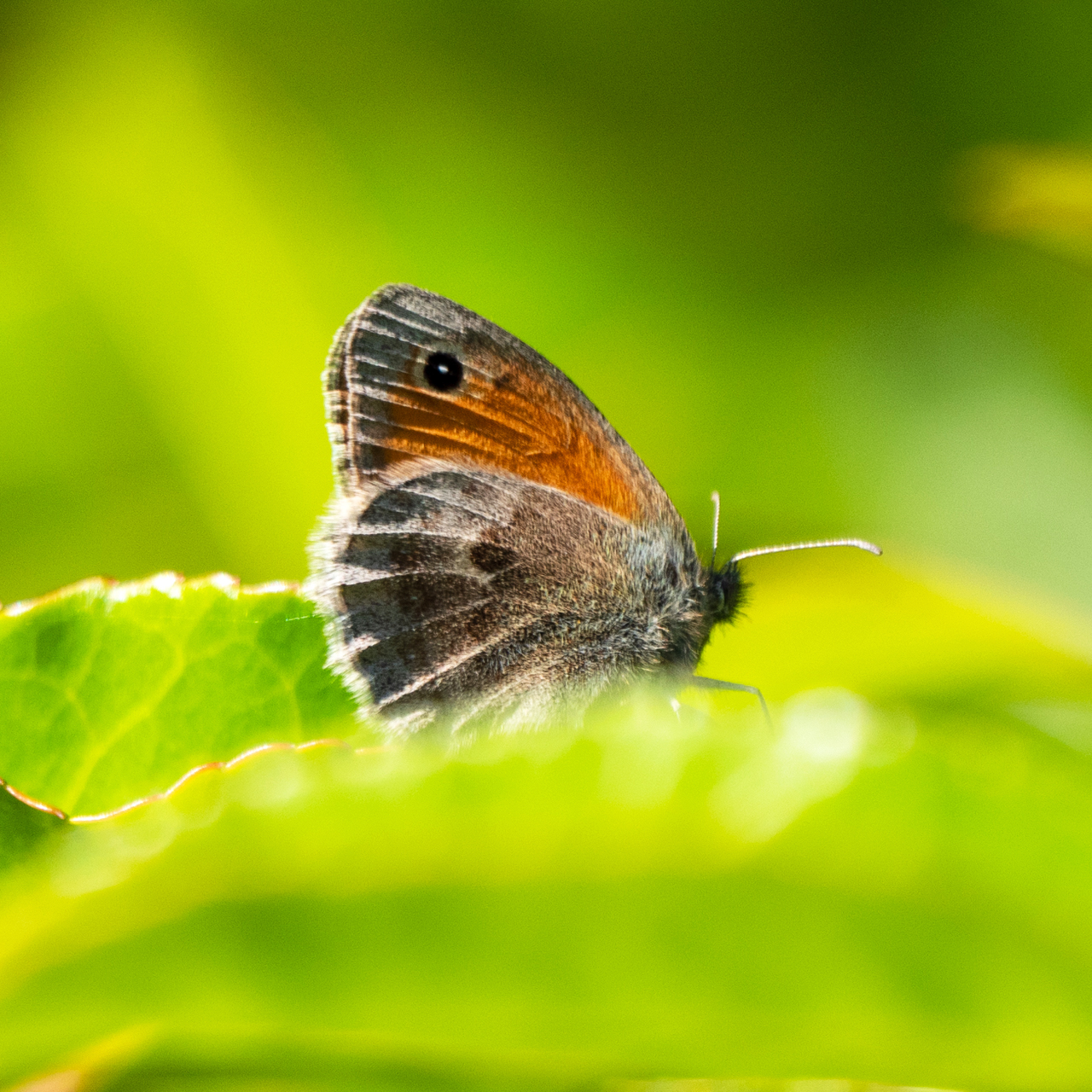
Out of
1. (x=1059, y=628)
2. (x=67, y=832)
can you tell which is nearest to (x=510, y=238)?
(x=1059, y=628)

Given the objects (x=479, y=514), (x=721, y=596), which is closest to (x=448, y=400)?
(x=479, y=514)

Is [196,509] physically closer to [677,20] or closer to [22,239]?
[22,239]

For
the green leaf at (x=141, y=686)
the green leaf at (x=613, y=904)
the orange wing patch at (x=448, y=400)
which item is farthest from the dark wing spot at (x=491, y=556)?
the green leaf at (x=613, y=904)

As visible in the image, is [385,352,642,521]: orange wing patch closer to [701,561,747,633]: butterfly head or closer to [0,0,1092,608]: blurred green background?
[701,561,747,633]: butterfly head

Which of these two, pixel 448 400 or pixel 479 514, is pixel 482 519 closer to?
pixel 479 514

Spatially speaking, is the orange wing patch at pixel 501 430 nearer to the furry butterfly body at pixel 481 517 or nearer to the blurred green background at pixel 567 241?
the furry butterfly body at pixel 481 517


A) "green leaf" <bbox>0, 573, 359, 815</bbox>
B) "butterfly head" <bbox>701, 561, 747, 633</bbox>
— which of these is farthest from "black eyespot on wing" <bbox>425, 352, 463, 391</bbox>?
"green leaf" <bbox>0, 573, 359, 815</bbox>
